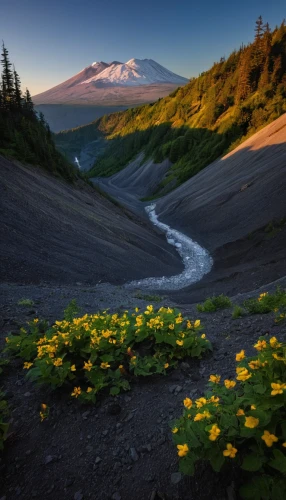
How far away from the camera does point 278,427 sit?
2570 millimetres

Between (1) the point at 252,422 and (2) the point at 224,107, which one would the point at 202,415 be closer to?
(1) the point at 252,422

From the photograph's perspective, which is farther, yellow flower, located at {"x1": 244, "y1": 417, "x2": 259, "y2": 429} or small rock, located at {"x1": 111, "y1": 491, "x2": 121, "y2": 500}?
small rock, located at {"x1": 111, "y1": 491, "x2": 121, "y2": 500}

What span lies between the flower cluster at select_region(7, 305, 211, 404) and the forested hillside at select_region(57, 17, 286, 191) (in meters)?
56.0

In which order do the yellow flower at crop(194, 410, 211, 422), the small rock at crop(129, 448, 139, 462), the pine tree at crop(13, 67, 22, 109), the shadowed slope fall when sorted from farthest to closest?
1. the pine tree at crop(13, 67, 22, 109)
2. the shadowed slope
3. the small rock at crop(129, 448, 139, 462)
4. the yellow flower at crop(194, 410, 211, 422)

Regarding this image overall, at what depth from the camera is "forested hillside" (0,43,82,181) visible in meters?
29.9

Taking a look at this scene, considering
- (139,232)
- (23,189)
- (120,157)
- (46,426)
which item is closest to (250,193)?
(139,232)

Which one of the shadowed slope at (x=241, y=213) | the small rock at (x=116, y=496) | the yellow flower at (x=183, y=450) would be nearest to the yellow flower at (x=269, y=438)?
the yellow flower at (x=183, y=450)

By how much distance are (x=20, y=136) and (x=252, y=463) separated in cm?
3333

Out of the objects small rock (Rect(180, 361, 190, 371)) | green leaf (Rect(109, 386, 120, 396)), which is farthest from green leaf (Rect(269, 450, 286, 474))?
small rock (Rect(180, 361, 190, 371))

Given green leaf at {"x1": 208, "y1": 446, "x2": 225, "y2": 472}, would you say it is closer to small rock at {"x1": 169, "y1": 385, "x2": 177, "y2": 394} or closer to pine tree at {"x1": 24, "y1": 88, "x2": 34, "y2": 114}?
small rock at {"x1": 169, "y1": 385, "x2": 177, "y2": 394}

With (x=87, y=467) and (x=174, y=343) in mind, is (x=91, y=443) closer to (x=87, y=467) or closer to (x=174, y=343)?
(x=87, y=467)

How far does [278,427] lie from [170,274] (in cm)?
2077

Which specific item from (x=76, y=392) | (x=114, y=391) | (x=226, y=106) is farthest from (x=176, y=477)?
(x=226, y=106)

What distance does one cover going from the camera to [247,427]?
2.55 meters
